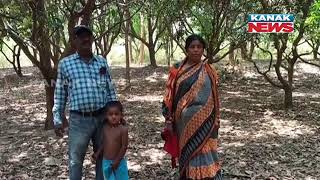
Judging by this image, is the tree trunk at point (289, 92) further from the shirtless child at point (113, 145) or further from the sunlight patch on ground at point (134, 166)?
the shirtless child at point (113, 145)

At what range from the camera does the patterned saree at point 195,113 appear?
4.05m

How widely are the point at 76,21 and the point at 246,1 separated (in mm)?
4920

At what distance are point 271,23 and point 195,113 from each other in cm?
485

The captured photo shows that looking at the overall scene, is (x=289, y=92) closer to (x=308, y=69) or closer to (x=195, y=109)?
(x=195, y=109)

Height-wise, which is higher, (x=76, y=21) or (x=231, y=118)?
(x=76, y=21)

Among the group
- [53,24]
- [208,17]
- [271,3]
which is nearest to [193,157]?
[53,24]

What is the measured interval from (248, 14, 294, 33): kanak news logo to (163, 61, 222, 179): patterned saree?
4.40 m

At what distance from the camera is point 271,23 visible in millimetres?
8391

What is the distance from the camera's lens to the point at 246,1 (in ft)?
35.2

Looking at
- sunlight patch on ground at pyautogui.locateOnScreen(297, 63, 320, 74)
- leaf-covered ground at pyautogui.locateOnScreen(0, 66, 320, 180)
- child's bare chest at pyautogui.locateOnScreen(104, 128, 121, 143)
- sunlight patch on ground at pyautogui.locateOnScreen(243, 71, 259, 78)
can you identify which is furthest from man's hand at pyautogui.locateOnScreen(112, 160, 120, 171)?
sunlight patch on ground at pyautogui.locateOnScreen(297, 63, 320, 74)

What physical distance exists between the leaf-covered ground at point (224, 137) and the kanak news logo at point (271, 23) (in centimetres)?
171

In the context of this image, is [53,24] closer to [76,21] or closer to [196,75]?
[76,21]

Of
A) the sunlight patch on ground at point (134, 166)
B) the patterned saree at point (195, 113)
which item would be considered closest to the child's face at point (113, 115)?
the patterned saree at point (195, 113)

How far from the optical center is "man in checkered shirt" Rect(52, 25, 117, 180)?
155 inches
